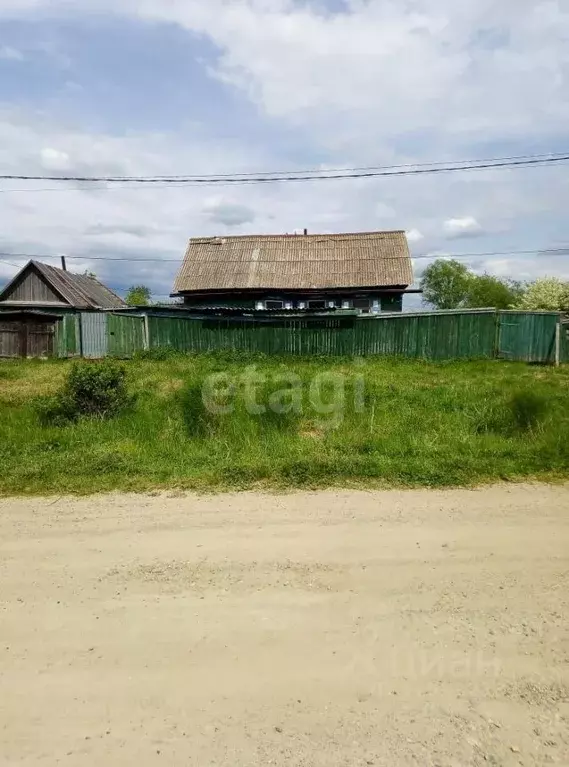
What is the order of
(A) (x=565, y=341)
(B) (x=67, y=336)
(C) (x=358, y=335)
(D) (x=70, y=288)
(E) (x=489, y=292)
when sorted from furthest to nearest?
(E) (x=489, y=292), (D) (x=70, y=288), (B) (x=67, y=336), (C) (x=358, y=335), (A) (x=565, y=341)

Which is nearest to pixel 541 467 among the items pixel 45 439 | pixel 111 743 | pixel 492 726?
pixel 492 726

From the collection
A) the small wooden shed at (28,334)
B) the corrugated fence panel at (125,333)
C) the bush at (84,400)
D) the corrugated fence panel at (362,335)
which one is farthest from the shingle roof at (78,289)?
the bush at (84,400)

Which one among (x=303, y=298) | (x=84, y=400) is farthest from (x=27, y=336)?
(x=84, y=400)

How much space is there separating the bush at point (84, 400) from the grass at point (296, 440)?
24cm

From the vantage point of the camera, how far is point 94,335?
709 inches

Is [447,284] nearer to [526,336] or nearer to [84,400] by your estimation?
[526,336]

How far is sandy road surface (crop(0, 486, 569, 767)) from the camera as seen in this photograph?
7.07 ft

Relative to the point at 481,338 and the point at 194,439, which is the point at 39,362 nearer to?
the point at 194,439

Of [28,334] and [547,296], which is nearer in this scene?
[28,334]

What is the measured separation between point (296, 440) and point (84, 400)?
10.8 feet

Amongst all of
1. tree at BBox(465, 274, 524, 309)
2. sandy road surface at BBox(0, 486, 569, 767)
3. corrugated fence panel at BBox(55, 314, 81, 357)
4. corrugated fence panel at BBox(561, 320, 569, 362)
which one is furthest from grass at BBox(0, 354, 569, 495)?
tree at BBox(465, 274, 524, 309)

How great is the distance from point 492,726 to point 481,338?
1481 cm

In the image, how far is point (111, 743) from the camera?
2154mm

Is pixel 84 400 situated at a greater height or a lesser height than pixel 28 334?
lesser
